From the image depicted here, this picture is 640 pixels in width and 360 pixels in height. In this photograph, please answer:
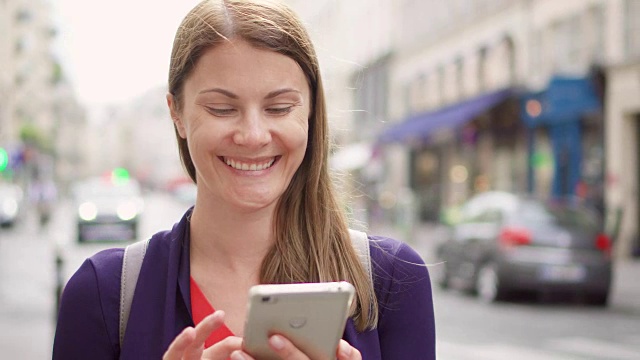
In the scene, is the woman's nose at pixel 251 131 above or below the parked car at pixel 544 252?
above

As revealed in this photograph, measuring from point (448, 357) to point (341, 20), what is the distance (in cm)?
4739

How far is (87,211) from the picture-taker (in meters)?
29.4

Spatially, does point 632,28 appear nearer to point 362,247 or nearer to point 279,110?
point 362,247

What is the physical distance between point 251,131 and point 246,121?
0.02 m

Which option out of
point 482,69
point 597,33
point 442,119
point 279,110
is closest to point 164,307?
point 279,110

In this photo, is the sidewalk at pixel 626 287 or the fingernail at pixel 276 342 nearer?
the fingernail at pixel 276 342

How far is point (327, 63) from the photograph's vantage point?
2.43 meters

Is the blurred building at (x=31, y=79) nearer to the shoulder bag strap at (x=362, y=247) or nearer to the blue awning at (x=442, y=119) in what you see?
the blue awning at (x=442, y=119)

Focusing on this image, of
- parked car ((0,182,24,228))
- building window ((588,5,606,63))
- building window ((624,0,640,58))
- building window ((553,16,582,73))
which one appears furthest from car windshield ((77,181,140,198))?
building window ((624,0,640,58))

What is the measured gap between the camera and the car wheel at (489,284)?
14.6m

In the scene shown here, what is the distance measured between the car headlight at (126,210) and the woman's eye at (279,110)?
28160 millimetres

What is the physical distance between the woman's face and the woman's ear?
A: 6 centimetres

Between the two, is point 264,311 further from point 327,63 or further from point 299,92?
point 327,63

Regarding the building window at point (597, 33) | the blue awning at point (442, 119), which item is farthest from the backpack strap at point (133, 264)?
the blue awning at point (442, 119)
